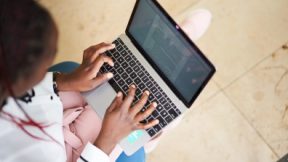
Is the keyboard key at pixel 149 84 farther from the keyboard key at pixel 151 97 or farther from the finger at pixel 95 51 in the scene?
the finger at pixel 95 51

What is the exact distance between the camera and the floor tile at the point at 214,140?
1.58 meters

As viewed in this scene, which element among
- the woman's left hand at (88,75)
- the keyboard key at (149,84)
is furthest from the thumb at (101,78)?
the keyboard key at (149,84)

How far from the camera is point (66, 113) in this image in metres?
1.20

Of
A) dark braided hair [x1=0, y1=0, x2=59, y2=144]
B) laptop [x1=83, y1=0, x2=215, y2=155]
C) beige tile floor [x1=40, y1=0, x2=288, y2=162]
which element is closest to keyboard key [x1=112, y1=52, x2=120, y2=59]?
laptop [x1=83, y1=0, x2=215, y2=155]

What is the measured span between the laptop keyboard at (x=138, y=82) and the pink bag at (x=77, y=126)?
105 mm

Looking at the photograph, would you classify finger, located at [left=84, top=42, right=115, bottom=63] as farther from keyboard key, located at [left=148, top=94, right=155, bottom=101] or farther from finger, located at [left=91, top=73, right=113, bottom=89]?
keyboard key, located at [left=148, top=94, right=155, bottom=101]

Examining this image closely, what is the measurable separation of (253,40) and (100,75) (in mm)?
744

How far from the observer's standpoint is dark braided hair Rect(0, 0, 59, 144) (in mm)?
708

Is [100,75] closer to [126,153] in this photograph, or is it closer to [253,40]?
[126,153]

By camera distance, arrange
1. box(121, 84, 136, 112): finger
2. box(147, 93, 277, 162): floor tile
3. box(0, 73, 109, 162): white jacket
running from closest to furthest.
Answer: box(0, 73, 109, 162): white jacket → box(121, 84, 136, 112): finger → box(147, 93, 277, 162): floor tile

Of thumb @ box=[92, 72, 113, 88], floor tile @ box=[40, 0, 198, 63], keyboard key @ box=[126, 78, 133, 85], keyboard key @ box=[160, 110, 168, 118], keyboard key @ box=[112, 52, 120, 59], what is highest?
floor tile @ box=[40, 0, 198, 63]

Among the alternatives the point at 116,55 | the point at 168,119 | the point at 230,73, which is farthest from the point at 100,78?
the point at 230,73

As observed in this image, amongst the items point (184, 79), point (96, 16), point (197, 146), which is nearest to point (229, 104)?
point (197, 146)

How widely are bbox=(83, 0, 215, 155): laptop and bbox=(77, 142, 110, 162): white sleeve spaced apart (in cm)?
9
